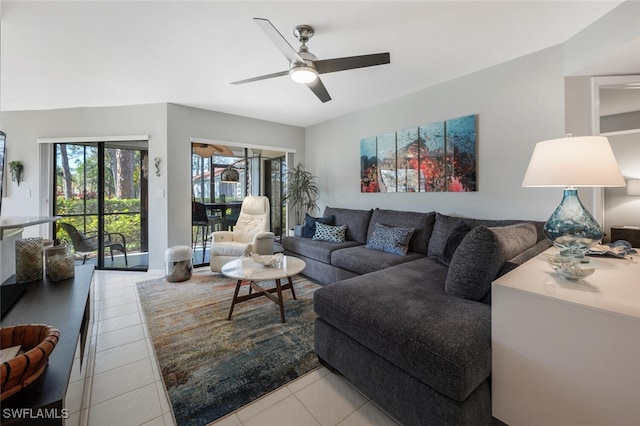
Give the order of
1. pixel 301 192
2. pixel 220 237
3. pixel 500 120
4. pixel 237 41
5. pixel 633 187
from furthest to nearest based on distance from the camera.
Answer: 1. pixel 301 192
2. pixel 220 237
3. pixel 500 120
4. pixel 633 187
5. pixel 237 41

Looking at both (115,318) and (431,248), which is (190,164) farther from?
(431,248)

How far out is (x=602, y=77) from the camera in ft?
7.67

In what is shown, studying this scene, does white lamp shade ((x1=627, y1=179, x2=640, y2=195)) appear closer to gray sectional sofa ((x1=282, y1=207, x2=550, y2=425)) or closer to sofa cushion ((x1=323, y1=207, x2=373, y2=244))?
gray sectional sofa ((x1=282, y1=207, x2=550, y2=425))

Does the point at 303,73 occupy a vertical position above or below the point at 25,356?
above

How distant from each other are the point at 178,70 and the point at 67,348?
9.25 ft

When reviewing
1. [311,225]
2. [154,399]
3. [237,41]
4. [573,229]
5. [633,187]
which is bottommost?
[154,399]

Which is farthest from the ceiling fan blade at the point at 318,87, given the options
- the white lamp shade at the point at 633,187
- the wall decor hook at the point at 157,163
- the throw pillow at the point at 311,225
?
the white lamp shade at the point at 633,187

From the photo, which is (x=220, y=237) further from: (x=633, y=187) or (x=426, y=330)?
(x=633, y=187)

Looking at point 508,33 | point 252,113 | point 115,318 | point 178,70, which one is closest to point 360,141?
point 252,113

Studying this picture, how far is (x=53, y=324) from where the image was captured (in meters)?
1.24

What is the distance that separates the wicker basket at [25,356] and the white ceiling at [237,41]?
84.1 inches

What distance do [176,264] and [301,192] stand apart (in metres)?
2.50

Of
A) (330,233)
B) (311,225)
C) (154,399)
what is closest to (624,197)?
(330,233)

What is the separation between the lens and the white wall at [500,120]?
2457 mm
